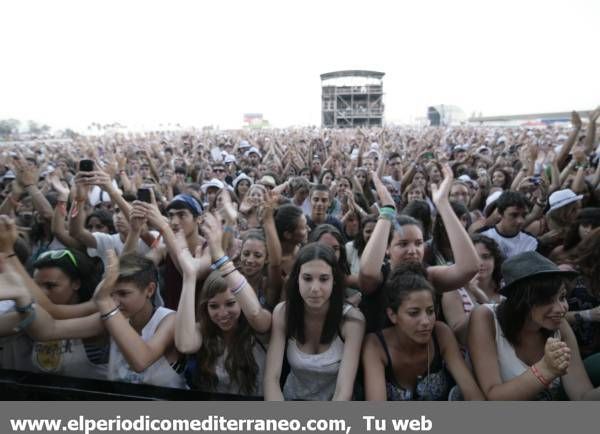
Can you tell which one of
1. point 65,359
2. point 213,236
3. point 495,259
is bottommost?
point 65,359

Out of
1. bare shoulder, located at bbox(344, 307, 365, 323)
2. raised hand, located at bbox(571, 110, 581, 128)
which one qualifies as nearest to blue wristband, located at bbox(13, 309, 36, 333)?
bare shoulder, located at bbox(344, 307, 365, 323)

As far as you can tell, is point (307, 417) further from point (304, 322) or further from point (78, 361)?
→ point (78, 361)

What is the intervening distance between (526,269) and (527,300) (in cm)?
15

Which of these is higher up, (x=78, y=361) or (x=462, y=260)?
(x=462, y=260)

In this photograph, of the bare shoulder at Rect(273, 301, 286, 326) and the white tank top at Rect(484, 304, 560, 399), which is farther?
the bare shoulder at Rect(273, 301, 286, 326)

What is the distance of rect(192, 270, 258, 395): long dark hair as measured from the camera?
7.25ft

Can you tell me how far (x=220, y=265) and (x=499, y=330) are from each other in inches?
57.9

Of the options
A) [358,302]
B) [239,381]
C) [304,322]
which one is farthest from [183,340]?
[358,302]

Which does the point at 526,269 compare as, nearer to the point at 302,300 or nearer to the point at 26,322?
the point at 302,300

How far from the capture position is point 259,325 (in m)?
2.25

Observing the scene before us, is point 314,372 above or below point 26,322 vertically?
below

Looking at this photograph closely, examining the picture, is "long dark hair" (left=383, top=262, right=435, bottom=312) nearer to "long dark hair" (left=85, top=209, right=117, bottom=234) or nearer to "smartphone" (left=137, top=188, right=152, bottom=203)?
"smartphone" (left=137, top=188, right=152, bottom=203)

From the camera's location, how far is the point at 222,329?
7.61 feet

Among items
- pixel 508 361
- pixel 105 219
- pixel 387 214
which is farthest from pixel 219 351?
pixel 105 219
